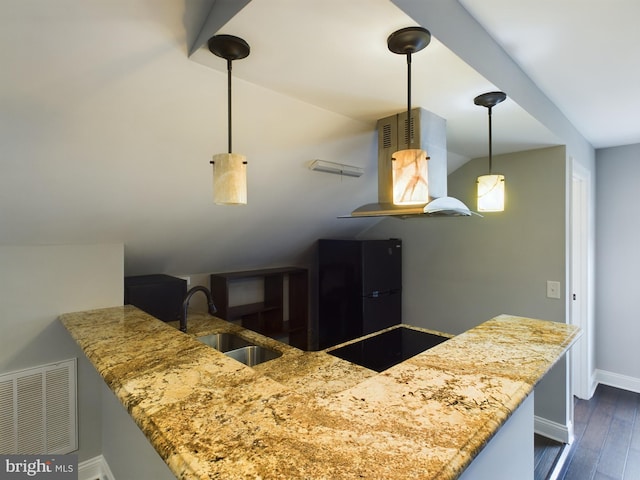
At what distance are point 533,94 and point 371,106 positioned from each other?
3.10 feet

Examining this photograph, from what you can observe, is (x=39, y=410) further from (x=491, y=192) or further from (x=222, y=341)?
(x=491, y=192)

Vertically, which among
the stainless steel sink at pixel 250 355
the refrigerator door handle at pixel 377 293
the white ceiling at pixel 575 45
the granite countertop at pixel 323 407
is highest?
the white ceiling at pixel 575 45

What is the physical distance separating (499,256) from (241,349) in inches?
89.4

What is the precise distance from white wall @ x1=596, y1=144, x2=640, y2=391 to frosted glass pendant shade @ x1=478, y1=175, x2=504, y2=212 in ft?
8.08

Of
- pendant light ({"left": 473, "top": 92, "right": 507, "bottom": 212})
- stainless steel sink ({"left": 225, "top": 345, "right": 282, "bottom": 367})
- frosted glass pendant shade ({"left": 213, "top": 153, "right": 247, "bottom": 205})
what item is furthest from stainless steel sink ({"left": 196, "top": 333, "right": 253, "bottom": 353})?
pendant light ({"left": 473, "top": 92, "right": 507, "bottom": 212})

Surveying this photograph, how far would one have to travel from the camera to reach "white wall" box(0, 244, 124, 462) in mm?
1868

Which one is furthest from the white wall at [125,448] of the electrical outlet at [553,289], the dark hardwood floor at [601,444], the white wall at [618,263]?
the white wall at [618,263]

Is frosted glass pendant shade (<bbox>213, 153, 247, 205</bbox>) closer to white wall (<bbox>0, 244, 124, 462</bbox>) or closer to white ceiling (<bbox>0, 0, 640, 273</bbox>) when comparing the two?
white ceiling (<bbox>0, 0, 640, 273</bbox>)

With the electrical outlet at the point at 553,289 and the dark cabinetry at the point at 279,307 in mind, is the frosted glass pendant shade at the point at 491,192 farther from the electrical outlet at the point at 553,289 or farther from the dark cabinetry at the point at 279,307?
the dark cabinetry at the point at 279,307

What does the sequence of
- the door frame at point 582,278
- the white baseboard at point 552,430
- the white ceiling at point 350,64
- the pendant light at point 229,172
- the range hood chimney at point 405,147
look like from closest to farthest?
the white ceiling at point 350,64 < the pendant light at point 229,172 < the range hood chimney at point 405,147 < the white baseboard at point 552,430 < the door frame at point 582,278

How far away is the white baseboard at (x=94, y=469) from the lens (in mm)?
2068

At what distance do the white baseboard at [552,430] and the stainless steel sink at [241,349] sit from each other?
6.99 feet

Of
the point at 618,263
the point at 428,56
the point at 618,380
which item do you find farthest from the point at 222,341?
the point at 618,380

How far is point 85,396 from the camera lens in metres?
→ 2.12
